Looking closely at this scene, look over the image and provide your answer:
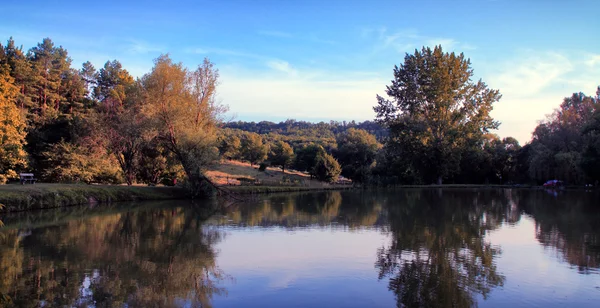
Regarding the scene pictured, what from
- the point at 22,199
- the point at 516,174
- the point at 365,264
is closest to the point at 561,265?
the point at 365,264

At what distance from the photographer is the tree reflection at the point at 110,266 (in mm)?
7578

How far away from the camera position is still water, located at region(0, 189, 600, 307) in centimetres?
751

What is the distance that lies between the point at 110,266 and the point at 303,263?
4.49 m

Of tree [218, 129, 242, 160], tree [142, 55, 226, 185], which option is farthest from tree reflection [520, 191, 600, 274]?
tree [218, 129, 242, 160]

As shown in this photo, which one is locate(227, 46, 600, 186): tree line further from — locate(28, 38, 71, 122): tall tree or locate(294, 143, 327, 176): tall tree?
locate(28, 38, 71, 122): tall tree

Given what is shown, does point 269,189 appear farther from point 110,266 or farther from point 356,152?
point 356,152

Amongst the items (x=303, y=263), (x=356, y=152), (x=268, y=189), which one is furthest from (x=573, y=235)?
(x=356, y=152)

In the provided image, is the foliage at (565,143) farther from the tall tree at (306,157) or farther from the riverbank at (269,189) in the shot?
the tall tree at (306,157)

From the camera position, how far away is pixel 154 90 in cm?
3219

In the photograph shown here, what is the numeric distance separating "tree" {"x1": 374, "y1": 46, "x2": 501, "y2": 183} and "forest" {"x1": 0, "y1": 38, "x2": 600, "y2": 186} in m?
0.14

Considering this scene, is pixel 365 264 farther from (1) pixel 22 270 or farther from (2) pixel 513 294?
(1) pixel 22 270

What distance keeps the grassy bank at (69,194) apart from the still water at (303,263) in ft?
16.5

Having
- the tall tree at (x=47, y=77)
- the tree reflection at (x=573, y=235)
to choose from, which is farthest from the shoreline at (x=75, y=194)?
the tree reflection at (x=573, y=235)

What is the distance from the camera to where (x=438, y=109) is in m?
54.5
